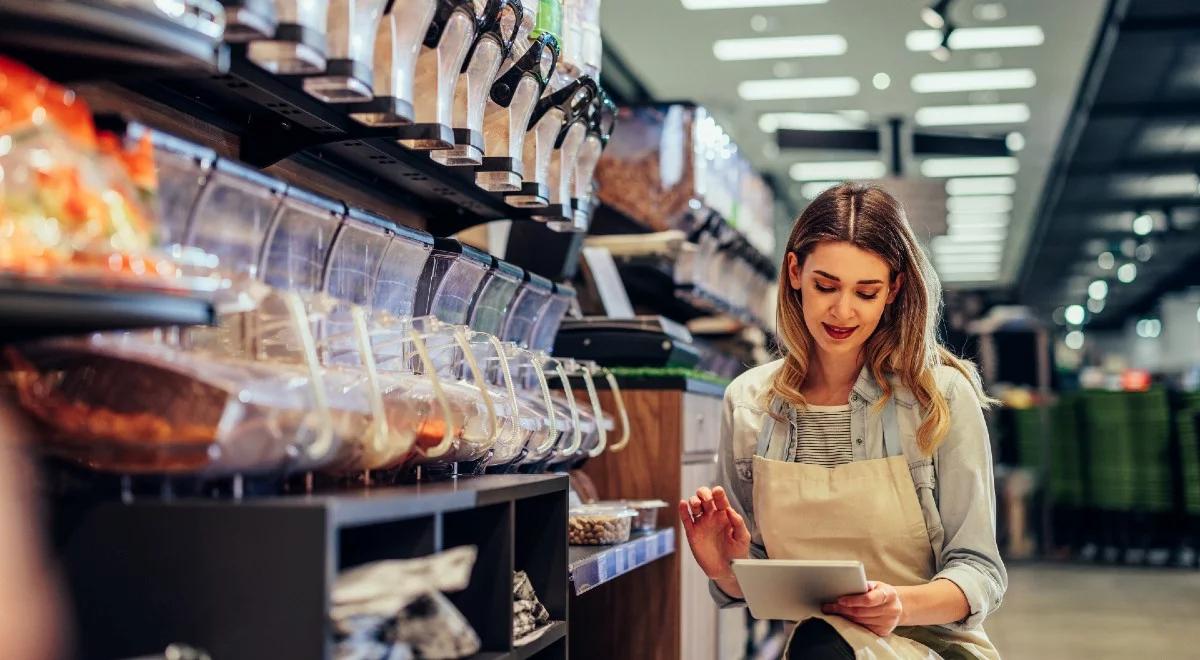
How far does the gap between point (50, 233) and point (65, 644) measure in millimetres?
469

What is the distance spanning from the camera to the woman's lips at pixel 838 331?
7.73 ft

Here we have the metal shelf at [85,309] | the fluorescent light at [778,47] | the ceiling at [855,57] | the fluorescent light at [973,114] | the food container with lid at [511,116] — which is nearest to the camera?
the metal shelf at [85,309]

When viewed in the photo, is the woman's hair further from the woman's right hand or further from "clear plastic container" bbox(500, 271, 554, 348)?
"clear plastic container" bbox(500, 271, 554, 348)

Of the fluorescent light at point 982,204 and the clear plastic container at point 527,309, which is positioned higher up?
the fluorescent light at point 982,204

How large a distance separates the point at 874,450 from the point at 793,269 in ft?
1.25

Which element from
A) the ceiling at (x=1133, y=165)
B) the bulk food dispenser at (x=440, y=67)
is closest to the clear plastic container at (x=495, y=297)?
the bulk food dispenser at (x=440, y=67)

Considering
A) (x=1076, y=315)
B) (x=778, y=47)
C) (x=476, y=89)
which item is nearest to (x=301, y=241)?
(x=476, y=89)

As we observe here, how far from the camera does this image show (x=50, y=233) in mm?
1314

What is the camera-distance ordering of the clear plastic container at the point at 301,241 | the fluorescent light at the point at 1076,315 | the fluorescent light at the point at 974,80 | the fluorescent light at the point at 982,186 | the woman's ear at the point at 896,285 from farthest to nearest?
the fluorescent light at the point at 1076,315 → the fluorescent light at the point at 982,186 → the fluorescent light at the point at 974,80 → the woman's ear at the point at 896,285 → the clear plastic container at the point at 301,241

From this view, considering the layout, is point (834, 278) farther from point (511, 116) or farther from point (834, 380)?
point (511, 116)

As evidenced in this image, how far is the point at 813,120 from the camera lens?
36.7 ft

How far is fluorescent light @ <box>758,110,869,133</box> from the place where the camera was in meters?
10.9

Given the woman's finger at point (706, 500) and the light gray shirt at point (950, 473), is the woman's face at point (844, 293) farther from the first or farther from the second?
the woman's finger at point (706, 500)

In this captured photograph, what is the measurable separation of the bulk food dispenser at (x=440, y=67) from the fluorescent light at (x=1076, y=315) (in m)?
27.7
